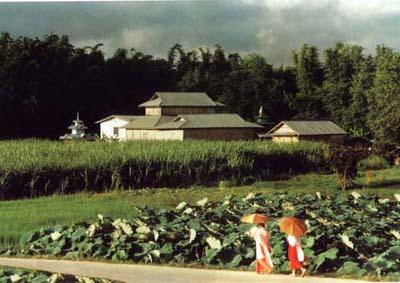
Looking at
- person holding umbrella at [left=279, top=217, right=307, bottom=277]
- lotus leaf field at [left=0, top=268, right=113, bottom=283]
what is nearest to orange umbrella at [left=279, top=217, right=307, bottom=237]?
person holding umbrella at [left=279, top=217, right=307, bottom=277]

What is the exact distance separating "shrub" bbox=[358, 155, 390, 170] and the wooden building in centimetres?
291

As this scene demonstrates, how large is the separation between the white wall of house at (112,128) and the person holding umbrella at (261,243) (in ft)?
17.8

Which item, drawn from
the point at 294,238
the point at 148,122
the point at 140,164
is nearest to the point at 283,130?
the point at 148,122

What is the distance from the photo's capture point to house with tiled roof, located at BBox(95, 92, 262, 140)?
34.8ft

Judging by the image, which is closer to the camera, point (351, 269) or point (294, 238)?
point (294, 238)

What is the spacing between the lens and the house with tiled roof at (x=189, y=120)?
418 inches

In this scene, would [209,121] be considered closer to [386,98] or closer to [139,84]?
[139,84]

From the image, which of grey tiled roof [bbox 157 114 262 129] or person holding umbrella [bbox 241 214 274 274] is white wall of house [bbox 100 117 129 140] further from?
person holding umbrella [bbox 241 214 274 274]

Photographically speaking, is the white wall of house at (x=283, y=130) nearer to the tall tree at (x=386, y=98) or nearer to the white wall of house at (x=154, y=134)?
the tall tree at (x=386, y=98)

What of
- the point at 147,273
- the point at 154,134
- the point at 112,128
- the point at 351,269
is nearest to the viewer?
the point at 351,269

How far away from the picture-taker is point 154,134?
12.9 meters

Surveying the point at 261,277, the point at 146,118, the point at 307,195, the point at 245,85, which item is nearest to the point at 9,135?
the point at 146,118

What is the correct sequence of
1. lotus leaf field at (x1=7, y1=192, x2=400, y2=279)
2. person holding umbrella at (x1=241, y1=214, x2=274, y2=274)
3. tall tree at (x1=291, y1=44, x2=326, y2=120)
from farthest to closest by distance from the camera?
tall tree at (x1=291, y1=44, x2=326, y2=120) < lotus leaf field at (x1=7, y1=192, x2=400, y2=279) < person holding umbrella at (x1=241, y1=214, x2=274, y2=274)

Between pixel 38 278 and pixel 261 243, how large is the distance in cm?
187
